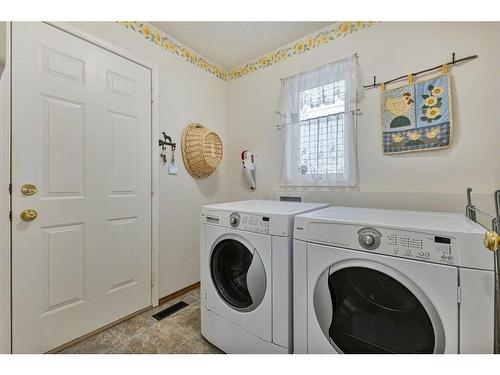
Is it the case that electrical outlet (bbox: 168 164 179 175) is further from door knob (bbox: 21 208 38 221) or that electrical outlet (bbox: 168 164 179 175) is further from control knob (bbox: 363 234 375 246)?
control knob (bbox: 363 234 375 246)

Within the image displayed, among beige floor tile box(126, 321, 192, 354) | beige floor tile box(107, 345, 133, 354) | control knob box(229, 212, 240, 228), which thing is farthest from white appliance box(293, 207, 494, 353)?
beige floor tile box(107, 345, 133, 354)

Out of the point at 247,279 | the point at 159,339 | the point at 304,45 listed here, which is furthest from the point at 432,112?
the point at 159,339

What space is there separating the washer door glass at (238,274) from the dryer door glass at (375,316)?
38cm

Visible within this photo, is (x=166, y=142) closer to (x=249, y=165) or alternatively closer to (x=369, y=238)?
(x=249, y=165)

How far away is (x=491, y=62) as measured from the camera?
1.26m

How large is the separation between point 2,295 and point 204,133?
5.65ft

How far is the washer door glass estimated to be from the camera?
1.19 m

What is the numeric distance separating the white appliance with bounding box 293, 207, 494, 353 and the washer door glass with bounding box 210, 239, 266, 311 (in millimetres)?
219

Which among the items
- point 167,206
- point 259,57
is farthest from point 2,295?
point 259,57

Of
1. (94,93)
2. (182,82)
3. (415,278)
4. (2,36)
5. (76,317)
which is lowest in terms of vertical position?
(76,317)

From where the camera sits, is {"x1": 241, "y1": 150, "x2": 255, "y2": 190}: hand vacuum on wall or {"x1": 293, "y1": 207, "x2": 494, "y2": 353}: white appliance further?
{"x1": 241, "y1": 150, "x2": 255, "y2": 190}: hand vacuum on wall

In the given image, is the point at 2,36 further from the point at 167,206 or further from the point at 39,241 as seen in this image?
the point at 167,206

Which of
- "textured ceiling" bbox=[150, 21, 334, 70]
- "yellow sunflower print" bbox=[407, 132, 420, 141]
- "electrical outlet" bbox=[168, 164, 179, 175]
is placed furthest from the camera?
"electrical outlet" bbox=[168, 164, 179, 175]

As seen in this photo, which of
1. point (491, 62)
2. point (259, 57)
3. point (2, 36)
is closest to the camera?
point (2, 36)
